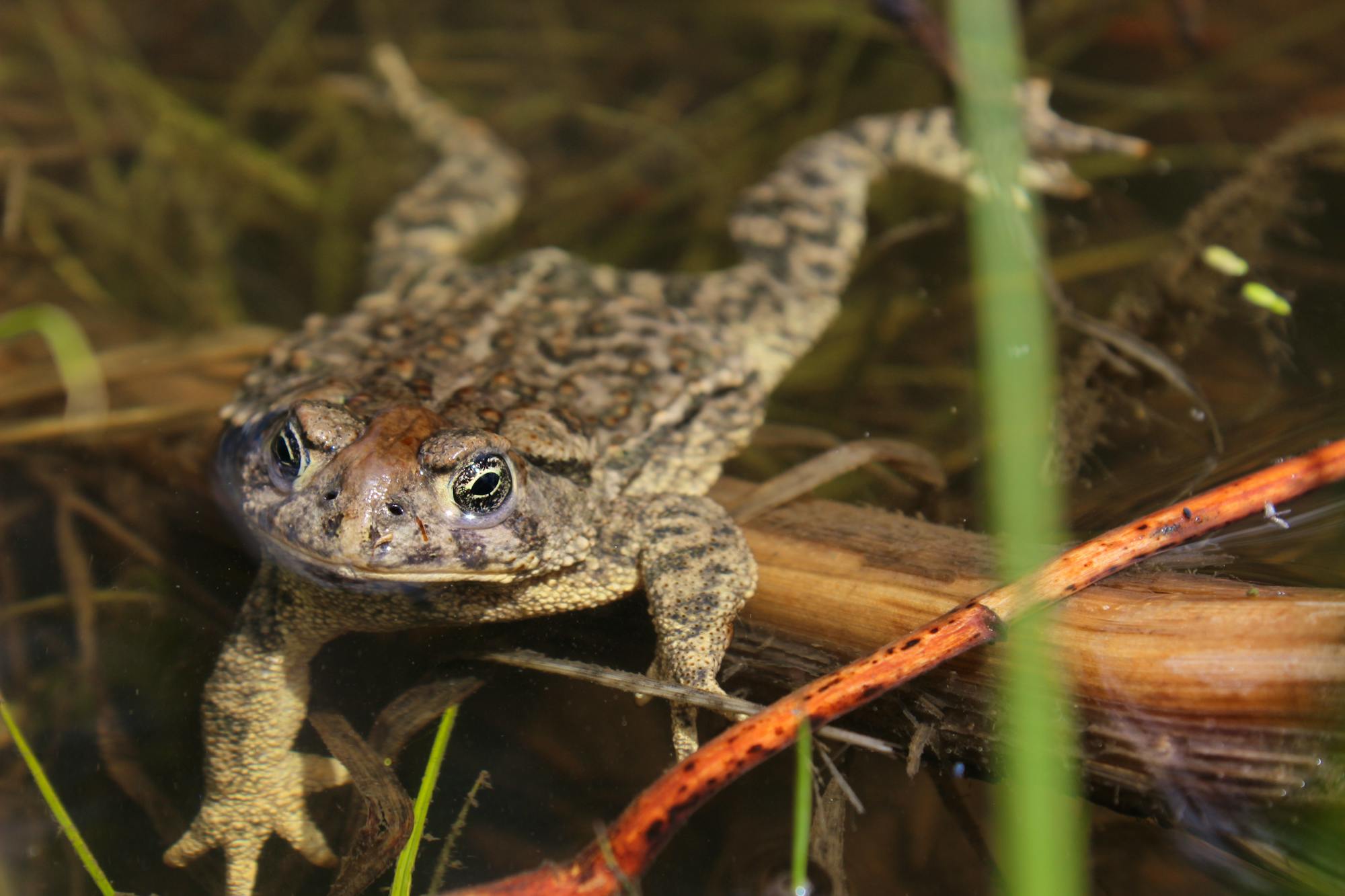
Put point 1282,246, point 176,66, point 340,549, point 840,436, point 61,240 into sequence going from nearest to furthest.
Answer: point 340,549 < point 840,436 < point 1282,246 < point 61,240 < point 176,66

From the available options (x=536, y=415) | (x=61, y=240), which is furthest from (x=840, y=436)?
(x=61, y=240)

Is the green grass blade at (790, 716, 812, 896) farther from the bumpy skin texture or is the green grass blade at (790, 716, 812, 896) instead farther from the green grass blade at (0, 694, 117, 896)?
the green grass blade at (0, 694, 117, 896)

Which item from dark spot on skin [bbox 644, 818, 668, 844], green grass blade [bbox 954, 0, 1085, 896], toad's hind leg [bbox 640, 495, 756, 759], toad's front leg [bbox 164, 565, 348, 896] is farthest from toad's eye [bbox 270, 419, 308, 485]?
green grass blade [bbox 954, 0, 1085, 896]

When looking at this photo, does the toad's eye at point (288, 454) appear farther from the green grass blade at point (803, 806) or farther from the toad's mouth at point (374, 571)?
the green grass blade at point (803, 806)

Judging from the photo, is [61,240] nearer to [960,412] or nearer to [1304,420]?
[960,412]

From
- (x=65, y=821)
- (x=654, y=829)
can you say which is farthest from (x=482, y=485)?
(x=65, y=821)

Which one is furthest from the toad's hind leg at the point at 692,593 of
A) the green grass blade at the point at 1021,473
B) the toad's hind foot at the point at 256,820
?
the green grass blade at the point at 1021,473
